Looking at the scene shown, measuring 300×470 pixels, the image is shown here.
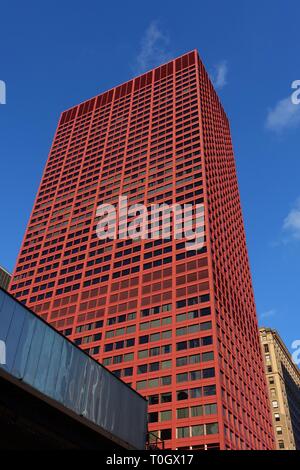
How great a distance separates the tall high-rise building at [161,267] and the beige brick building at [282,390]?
2368cm

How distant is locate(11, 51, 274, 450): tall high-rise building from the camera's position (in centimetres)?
6675

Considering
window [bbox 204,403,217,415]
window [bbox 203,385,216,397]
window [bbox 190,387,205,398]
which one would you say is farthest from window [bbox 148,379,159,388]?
window [bbox 204,403,217,415]

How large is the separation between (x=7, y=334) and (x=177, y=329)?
185ft

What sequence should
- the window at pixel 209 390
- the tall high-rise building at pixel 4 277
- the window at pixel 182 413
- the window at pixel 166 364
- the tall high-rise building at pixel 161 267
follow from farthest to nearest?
1. the tall high-rise building at pixel 4 277
2. the window at pixel 166 364
3. the tall high-rise building at pixel 161 267
4. the window at pixel 209 390
5. the window at pixel 182 413

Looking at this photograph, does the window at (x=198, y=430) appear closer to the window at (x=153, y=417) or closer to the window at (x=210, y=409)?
the window at (x=210, y=409)

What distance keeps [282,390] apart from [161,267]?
57.7m

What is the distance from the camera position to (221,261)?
86000 millimetres

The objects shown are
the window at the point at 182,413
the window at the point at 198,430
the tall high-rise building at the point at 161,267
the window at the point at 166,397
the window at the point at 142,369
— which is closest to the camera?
the window at the point at 198,430

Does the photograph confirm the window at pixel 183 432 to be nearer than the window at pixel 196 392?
Yes

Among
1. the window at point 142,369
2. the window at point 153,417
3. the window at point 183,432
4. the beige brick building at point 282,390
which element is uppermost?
the beige brick building at point 282,390

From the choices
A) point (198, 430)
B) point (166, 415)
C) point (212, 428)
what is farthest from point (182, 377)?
point (212, 428)

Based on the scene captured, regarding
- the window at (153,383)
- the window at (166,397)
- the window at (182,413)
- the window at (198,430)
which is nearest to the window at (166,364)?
the window at (153,383)

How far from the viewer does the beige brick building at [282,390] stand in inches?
4124
